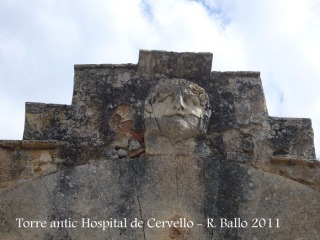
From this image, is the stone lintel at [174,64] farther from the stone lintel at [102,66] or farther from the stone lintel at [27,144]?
the stone lintel at [27,144]

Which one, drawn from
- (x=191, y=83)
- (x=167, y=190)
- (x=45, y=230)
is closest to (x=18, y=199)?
(x=45, y=230)

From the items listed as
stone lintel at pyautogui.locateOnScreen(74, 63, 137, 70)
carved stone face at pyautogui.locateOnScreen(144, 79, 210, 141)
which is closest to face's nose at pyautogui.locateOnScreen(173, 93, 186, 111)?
carved stone face at pyautogui.locateOnScreen(144, 79, 210, 141)

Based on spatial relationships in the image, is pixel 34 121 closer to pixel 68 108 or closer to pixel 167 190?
pixel 68 108

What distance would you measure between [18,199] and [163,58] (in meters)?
1.67

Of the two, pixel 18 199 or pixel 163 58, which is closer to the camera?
pixel 18 199

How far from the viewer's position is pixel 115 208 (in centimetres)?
452

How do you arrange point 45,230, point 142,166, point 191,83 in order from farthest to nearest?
point 191,83, point 142,166, point 45,230

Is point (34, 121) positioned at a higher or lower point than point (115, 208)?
higher

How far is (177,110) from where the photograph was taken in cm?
481

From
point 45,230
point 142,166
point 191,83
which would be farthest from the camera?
point 191,83

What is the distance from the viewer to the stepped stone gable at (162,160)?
14.8ft

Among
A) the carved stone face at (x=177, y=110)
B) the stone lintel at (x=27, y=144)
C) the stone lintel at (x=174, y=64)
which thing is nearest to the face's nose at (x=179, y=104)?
the carved stone face at (x=177, y=110)

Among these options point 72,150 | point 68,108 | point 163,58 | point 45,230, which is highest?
point 163,58

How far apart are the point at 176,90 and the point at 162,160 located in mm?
584
